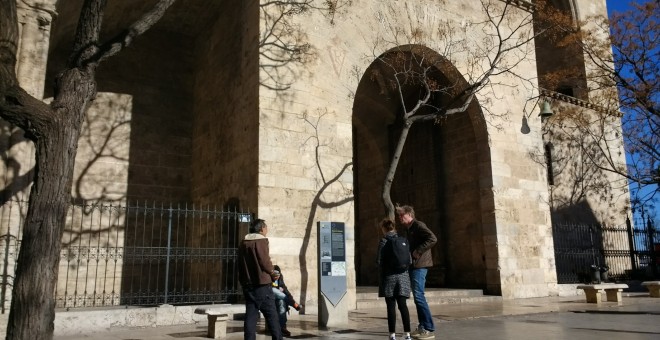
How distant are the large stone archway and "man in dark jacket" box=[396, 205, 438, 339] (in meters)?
6.33

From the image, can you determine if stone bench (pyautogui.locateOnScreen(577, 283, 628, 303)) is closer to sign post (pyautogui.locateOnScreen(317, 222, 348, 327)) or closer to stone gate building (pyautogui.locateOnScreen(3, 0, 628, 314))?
stone gate building (pyautogui.locateOnScreen(3, 0, 628, 314))

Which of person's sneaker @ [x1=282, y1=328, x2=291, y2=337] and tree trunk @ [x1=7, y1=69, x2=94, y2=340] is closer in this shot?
tree trunk @ [x1=7, y1=69, x2=94, y2=340]

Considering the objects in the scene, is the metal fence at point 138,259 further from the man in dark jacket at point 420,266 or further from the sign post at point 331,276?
the man in dark jacket at point 420,266

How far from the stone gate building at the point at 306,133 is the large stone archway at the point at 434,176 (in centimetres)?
4

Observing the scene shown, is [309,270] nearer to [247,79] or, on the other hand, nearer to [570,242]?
[247,79]

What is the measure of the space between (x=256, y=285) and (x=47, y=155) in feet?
8.77

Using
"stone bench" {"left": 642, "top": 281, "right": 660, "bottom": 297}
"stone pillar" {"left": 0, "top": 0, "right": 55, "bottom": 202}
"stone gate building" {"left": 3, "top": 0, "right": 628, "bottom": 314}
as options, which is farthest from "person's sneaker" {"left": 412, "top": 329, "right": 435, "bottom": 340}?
"stone bench" {"left": 642, "top": 281, "right": 660, "bottom": 297}

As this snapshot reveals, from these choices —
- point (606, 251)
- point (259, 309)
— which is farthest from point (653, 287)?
point (259, 309)

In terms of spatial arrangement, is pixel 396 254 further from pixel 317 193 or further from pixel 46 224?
pixel 317 193

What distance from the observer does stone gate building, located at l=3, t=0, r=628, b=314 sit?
10.5 meters

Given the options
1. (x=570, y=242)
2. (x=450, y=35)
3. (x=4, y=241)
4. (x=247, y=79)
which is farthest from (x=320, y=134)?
(x=570, y=242)

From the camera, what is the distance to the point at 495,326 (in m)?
7.77

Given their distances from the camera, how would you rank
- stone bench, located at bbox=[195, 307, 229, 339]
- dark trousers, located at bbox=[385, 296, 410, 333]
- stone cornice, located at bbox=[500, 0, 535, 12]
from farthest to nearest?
stone cornice, located at bbox=[500, 0, 535, 12], stone bench, located at bbox=[195, 307, 229, 339], dark trousers, located at bbox=[385, 296, 410, 333]

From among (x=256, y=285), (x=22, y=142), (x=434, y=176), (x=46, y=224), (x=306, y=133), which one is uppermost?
(x=306, y=133)
